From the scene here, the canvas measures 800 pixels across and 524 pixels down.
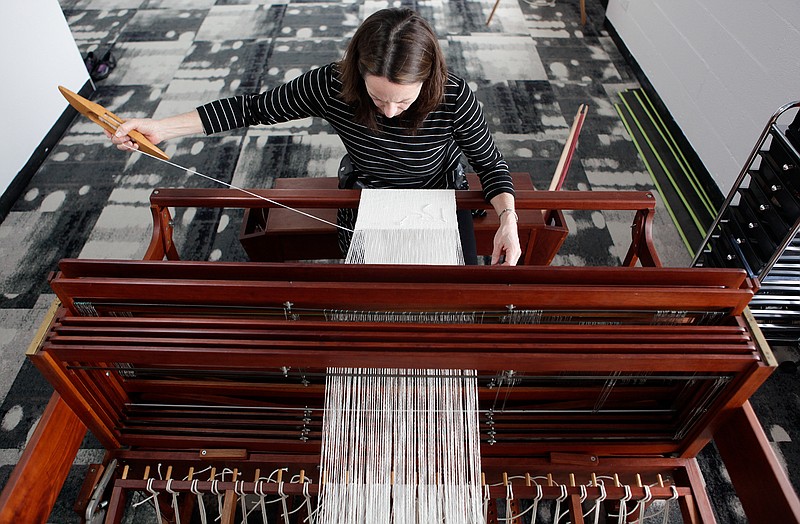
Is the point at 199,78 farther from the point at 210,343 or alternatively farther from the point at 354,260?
the point at 210,343

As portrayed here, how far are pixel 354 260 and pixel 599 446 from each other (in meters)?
0.73

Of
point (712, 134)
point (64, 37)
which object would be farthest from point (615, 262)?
point (64, 37)

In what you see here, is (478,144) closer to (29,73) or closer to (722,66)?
(722,66)

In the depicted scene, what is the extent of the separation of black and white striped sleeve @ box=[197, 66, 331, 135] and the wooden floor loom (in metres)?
0.60

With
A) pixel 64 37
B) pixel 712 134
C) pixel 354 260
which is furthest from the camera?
pixel 64 37

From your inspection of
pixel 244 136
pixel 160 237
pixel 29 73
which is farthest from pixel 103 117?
pixel 29 73

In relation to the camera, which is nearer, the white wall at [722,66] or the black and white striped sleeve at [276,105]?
the black and white striped sleeve at [276,105]

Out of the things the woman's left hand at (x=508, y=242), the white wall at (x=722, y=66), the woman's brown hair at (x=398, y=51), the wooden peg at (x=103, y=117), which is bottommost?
the woman's left hand at (x=508, y=242)

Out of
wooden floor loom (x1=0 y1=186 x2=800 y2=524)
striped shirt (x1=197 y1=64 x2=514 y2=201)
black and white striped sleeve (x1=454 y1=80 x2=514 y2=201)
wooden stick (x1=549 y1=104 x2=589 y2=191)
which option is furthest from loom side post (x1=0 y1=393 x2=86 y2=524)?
wooden stick (x1=549 y1=104 x2=589 y2=191)

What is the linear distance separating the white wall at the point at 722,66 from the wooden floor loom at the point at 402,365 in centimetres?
168

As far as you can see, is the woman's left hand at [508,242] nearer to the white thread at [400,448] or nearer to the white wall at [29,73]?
the white thread at [400,448]

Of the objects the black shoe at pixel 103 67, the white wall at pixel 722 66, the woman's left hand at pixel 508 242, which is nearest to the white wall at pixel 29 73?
the black shoe at pixel 103 67

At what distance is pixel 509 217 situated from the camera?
1.41m

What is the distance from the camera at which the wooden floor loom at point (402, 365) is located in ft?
3.33
